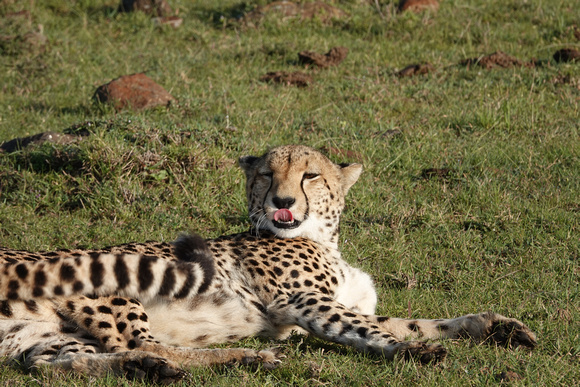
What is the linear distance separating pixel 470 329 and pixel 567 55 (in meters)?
5.04

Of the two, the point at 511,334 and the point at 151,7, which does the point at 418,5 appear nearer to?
the point at 151,7

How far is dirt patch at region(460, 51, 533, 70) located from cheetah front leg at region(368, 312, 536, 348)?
4.56 metres

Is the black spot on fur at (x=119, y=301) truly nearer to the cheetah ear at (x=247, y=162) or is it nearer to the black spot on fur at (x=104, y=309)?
the black spot on fur at (x=104, y=309)

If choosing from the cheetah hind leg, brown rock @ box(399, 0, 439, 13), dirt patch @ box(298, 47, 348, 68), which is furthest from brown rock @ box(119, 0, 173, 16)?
the cheetah hind leg

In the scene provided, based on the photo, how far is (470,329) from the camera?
3.57 meters

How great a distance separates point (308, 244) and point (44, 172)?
96.0 inches

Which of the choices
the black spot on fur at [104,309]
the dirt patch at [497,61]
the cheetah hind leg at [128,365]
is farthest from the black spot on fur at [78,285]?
the dirt patch at [497,61]

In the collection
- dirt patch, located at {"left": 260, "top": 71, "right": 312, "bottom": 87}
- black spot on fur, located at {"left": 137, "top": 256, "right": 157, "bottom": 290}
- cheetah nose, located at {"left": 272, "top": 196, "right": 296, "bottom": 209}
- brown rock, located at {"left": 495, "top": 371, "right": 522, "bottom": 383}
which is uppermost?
black spot on fur, located at {"left": 137, "top": 256, "right": 157, "bottom": 290}

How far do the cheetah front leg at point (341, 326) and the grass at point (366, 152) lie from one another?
0.07 meters

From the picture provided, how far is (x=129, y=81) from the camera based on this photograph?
7.00m

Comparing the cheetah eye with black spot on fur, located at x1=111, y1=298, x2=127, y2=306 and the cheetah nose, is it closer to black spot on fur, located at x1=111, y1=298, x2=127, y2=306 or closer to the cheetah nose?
the cheetah nose

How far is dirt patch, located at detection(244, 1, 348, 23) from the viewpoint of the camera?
30.3ft

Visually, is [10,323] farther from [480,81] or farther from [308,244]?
[480,81]

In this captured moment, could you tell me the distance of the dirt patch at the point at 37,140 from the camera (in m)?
5.89
